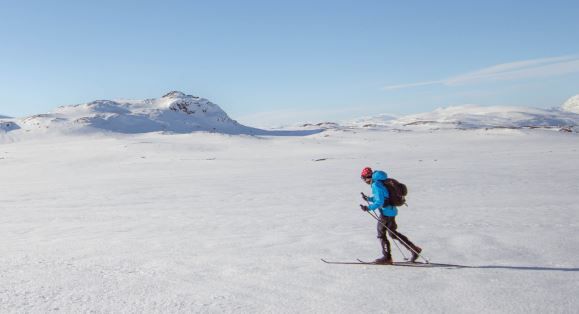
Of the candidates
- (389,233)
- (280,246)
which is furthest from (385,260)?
(280,246)

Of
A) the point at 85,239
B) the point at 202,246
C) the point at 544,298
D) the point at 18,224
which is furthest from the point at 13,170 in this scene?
the point at 544,298

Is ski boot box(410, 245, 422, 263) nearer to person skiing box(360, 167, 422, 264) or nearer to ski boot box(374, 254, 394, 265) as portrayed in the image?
person skiing box(360, 167, 422, 264)

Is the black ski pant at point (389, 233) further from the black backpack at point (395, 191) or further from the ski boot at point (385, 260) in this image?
the black backpack at point (395, 191)

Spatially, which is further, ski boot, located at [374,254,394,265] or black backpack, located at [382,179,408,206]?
ski boot, located at [374,254,394,265]

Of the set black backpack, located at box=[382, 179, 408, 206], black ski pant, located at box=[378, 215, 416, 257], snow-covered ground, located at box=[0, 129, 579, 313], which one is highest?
black backpack, located at box=[382, 179, 408, 206]

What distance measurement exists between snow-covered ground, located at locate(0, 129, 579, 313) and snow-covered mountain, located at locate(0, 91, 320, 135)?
5611 cm

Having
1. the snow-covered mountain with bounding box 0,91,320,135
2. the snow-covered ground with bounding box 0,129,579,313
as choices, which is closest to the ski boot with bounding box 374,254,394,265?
the snow-covered ground with bounding box 0,129,579,313

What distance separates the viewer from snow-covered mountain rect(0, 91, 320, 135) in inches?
3105

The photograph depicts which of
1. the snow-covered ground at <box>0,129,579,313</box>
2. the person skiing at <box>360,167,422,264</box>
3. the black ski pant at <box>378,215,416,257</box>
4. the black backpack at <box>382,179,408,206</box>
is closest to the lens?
the snow-covered ground at <box>0,129,579,313</box>

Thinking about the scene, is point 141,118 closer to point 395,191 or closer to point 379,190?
point 379,190

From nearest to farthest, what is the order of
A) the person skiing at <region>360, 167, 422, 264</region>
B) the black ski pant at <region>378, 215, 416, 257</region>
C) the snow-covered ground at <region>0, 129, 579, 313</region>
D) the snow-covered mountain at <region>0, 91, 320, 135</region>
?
the snow-covered ground at <region>0, 129, 579, 313</region> → the person skiing at <region>360, 167, 422, 264</region> → the black ski pant at <region>378, 215, 416, 257</region> → the snow-covered mountain at <region>0, 91, 320, 135</region>

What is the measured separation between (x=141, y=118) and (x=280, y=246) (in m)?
83.4

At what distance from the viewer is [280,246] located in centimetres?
1066

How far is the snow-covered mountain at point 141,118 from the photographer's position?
3105 inches
